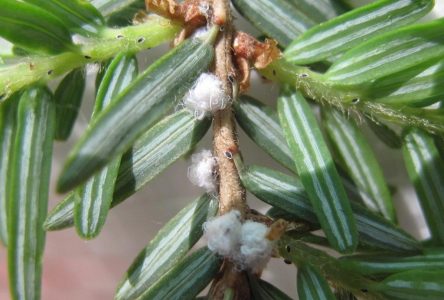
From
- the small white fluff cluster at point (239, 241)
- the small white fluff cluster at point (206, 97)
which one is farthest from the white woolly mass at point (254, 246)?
the small white fluff cluster at point (206, 97)

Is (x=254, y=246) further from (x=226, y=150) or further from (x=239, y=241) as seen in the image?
(x=226, y=150)

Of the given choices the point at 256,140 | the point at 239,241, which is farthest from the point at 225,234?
the point at 256,140

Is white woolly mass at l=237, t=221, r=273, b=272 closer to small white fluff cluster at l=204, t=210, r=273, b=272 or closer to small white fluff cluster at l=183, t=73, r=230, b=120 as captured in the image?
small white fluff cluster at l=204, t=210, r=273, b=272

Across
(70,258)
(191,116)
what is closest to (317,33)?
(191,116)

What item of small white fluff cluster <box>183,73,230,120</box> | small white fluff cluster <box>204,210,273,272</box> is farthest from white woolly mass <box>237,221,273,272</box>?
small white fluff cluster <box>183,73,230,120</box>

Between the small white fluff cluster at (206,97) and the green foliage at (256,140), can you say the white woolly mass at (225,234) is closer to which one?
the green foliage at (256,140)

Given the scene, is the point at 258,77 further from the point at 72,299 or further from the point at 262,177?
the point at 72,299
